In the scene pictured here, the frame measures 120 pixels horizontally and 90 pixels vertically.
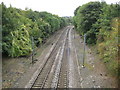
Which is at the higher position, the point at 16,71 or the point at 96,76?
the point at 16,71

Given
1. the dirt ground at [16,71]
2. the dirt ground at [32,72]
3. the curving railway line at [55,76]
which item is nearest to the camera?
the curving railway line at [55,76]

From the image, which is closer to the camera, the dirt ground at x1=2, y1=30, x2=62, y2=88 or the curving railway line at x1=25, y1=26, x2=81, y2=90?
the curving railway line at x1=25, y1=26, x2=81, y2=90

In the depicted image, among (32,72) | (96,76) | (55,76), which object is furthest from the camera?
(32,72)

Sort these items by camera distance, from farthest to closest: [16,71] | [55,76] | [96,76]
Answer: [16,71], [96,76], [55,76]

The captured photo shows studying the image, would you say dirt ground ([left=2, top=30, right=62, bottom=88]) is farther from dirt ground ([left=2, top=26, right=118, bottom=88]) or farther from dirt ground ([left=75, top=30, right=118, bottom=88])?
dirt ground ([left=75, top=30, right=118, bottom=88])

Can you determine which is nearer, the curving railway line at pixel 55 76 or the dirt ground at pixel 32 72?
the curving railway line at pixel 55 76

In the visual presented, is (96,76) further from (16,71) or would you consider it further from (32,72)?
(16,71)

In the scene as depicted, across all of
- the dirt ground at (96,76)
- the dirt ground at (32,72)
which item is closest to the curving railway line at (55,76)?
the dirt ground at (32,72)

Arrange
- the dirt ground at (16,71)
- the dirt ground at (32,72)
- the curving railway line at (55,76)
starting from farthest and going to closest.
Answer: the dirt ground at (16,71) < the dirt ground at (32,72) < the curving railway line at (55,76)

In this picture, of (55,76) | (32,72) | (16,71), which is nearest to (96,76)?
(55,76)

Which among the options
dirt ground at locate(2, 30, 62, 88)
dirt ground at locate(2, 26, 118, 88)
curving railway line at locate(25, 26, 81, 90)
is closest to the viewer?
curving railway line at locate(25, 26, 81, 90)

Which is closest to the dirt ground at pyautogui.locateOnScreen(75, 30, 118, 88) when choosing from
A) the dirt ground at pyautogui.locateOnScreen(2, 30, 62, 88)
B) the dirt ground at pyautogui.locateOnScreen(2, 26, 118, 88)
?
the dirt ground at pyautogui.locateOnScreen(2, 26, 118, 88)

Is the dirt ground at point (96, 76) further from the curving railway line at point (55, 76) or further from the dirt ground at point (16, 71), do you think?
the dirt ground at point (16, 71)

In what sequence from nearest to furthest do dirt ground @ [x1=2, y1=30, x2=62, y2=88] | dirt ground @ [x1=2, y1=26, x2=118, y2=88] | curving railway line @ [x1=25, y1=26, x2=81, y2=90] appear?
curving railway line @ [x1=25, y1=26, x2=81, y2=90] < dirt ground @ [x1=2, y1=26, x2=118, y2=88] < dirt ground @ [x1=2, y1=30, x2=62, y2=88]
